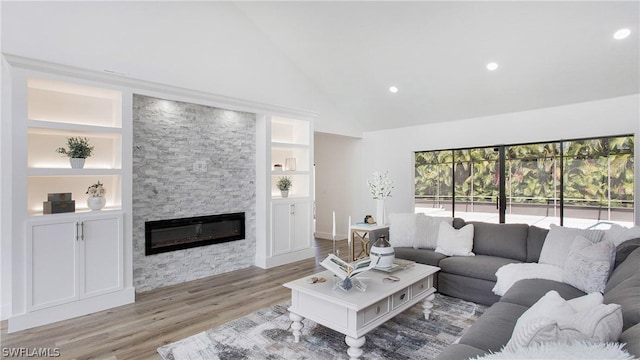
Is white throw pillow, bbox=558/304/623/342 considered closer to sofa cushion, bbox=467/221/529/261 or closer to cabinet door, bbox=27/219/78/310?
sofa cushion, bbox=467/221/529/261

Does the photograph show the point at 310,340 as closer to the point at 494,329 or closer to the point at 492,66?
the point at 494,329

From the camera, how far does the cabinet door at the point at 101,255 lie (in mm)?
3391

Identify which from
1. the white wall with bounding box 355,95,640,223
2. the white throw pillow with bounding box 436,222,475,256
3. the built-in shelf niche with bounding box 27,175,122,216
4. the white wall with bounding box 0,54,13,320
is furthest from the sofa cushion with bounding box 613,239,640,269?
the white wall with bounding box 0,54,13,320

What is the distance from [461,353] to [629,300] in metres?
0.96

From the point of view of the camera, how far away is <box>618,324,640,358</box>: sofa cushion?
1.12 meters

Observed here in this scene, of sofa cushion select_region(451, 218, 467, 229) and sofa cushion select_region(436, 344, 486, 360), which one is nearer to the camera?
sofa cushion select_region(436, 344, 486, 360)

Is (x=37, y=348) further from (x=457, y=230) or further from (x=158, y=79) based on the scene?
(x=457, y=230)

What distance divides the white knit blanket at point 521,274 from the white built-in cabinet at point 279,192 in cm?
321

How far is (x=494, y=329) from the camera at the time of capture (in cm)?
205

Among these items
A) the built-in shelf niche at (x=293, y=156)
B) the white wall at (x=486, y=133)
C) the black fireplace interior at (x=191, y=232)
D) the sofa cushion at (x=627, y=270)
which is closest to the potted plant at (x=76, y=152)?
A: the black fireplace interior at (x=191, y=232)

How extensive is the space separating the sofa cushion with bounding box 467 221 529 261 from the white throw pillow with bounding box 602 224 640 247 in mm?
792

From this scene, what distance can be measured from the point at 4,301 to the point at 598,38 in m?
6.99

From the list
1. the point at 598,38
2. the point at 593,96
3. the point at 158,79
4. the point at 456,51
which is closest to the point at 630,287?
the point at 598,38

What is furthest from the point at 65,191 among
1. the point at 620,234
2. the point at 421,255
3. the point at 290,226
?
the point at 620,234
